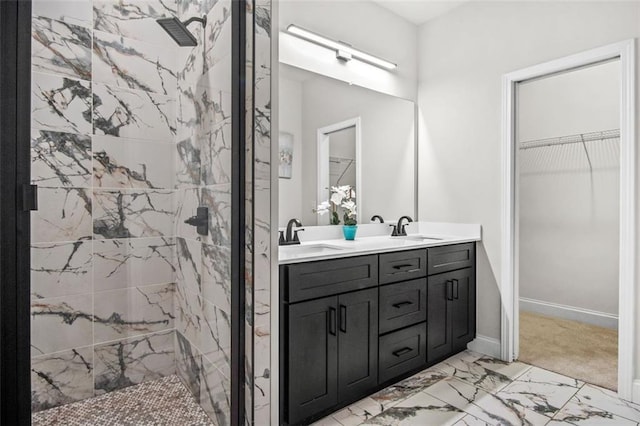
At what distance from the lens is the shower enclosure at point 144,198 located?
1.05 m

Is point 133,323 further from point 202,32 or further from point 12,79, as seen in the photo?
point 202,32

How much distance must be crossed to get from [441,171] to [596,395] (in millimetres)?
1792

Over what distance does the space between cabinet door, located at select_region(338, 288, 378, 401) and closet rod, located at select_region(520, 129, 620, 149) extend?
2765 millimetres

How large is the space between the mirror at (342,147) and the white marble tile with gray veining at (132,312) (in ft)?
3.92

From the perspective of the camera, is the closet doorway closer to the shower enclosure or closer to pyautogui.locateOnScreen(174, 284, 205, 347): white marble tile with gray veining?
the shower enclosure

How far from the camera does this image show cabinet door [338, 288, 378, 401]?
1.93 metres

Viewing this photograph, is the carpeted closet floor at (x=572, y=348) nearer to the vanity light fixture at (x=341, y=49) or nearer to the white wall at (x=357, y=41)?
the white wall at (x=357, y=41)

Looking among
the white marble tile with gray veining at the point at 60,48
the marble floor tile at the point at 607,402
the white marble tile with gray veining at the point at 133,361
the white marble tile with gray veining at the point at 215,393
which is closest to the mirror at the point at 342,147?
the white marble tile with gray veining at the point at 215,393

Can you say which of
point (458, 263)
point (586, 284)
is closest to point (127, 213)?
point (458, 263)

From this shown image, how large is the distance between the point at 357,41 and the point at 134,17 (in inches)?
77.7

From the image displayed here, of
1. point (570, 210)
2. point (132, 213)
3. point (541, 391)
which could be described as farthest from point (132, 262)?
point (570, 210)

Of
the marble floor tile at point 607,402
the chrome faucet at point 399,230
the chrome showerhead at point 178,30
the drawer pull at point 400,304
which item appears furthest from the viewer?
the chrome faucet at point 399,230

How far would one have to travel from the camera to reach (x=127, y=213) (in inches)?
48.8

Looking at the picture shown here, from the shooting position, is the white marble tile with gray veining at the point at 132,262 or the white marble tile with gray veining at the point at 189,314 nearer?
the white marble tile with gray veining at the point at 132,262
